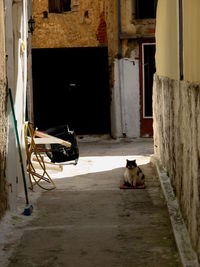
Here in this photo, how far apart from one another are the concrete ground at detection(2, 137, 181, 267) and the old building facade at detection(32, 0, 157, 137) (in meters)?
6.73

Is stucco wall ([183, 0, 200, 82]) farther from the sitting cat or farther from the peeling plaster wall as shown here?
the sitting cat

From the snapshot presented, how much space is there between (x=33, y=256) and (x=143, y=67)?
45.9 feet

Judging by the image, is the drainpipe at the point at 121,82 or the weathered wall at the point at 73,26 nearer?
the drainpipe at the point at 121,82

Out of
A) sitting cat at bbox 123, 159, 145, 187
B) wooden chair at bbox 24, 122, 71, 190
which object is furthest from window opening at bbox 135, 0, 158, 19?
sitting cat at bbox 123, 159, 145, 187

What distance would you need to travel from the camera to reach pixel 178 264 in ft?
25.3

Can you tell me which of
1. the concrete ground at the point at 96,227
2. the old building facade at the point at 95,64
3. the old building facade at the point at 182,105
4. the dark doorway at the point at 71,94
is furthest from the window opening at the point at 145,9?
the concrete ground at the point at 96,227

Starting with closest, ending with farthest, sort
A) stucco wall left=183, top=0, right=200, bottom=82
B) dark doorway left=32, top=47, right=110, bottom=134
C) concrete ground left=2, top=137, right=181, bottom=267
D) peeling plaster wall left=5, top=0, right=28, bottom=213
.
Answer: stucco wall left=183, top=0, right=200, bottom=82
concrete ground left=2, top=137, right=181, bottom=267
peeling plaster wall left=5, top=0, right=28, bottom=213
dark doorway left=32, top=47, right=110, bottom=134

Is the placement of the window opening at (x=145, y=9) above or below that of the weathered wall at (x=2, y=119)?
above

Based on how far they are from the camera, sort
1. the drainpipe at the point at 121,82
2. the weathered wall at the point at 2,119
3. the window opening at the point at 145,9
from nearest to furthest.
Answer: the weathered wall at the point at 2,119, the drainpipe at the point at 121,82, the window opening at the point at 145,9

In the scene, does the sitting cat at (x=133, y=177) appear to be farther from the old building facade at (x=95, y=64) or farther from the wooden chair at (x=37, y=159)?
the old building facade at (x=95, y=64)

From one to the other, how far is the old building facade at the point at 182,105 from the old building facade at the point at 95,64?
22.9 feet

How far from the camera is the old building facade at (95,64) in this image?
21.5 metres

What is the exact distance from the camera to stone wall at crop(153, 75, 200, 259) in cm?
732

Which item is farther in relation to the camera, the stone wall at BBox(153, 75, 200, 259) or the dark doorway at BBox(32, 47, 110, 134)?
the dark doorway at BBox(32, 47, 110, 134)
